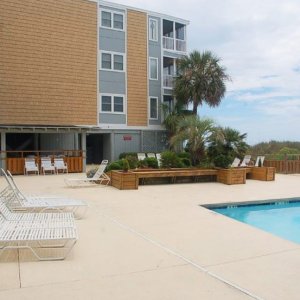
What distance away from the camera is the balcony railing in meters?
27.7

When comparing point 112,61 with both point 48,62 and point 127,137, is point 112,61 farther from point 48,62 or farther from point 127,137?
point 127,137

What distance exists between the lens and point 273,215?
1046cm

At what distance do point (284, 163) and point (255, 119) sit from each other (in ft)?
23.8

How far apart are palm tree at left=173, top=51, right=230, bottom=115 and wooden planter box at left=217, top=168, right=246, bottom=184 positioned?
424 inches

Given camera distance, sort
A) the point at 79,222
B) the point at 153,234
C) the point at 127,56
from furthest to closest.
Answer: the point at 127,56
the point at 79,222
the point at 153,234

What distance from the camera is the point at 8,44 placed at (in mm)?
22266

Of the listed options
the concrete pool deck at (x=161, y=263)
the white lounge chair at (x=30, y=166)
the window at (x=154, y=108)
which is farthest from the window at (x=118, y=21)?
the concrete pool deck at (x=161, y=263)

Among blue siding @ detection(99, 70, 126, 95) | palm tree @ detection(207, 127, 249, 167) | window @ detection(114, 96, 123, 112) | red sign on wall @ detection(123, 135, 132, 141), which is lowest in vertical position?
palm tree @ detection(207, 127, 249, 167)

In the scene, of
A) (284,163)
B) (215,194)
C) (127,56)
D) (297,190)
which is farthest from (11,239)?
(127,56)

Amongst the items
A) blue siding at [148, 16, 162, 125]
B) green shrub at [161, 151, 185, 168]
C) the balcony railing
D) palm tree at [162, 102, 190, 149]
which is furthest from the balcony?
green shrub at [161, 151, 185, 168]

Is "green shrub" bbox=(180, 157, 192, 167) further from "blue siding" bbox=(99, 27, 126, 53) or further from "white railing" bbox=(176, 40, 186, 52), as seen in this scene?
"white railing" bbox=(176, 40, 186, 52)

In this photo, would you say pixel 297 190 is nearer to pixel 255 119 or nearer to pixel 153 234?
pixel 153 234

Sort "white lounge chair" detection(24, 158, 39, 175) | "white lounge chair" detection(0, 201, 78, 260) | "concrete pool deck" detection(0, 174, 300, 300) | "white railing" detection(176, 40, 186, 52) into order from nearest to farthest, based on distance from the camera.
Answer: "concrete pool deck" detection(0, 174, 300, 300)
"white lounge chair" detection(0, 201, 78, 260)
"white lounge chair" detection(24, 158, 39, 175)
"white railing" detection(176, 40, 186, 52)

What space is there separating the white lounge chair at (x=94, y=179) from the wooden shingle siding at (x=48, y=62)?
880cm
